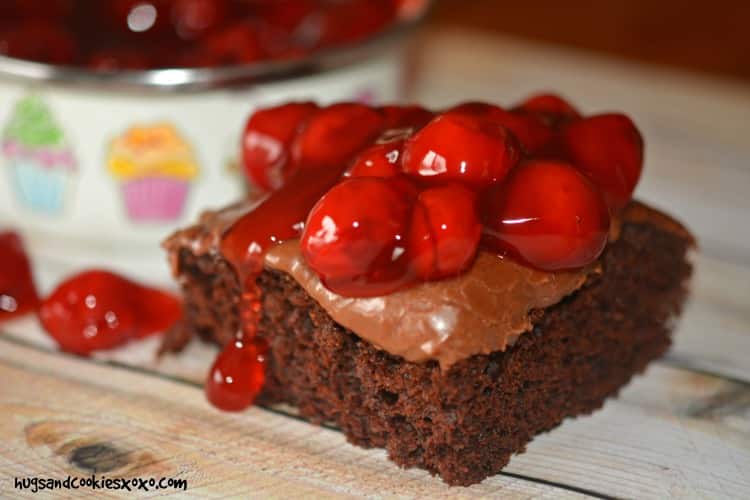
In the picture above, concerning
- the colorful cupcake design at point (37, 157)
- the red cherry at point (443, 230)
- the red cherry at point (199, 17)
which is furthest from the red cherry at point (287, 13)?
the red cherry at point (443, 230)

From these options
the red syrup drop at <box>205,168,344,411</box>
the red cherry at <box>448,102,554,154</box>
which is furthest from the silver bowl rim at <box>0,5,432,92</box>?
the red cherry at <box>448,102,554,154</box>

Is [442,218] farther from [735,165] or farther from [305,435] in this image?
[735,165]

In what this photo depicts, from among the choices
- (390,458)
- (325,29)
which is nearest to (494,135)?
(390,458)

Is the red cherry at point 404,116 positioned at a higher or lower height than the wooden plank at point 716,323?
higher

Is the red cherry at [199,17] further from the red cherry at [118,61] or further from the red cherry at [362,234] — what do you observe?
the red cherry at [362,234]

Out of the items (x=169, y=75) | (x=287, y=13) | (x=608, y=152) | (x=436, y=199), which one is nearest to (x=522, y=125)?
(x=608, y=152)

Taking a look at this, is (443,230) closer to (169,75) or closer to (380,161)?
(380,161)

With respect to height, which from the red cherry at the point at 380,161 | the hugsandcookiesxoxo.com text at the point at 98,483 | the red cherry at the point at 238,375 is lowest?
the hugsandcookiesxoxo.com text at the point at 98,483
